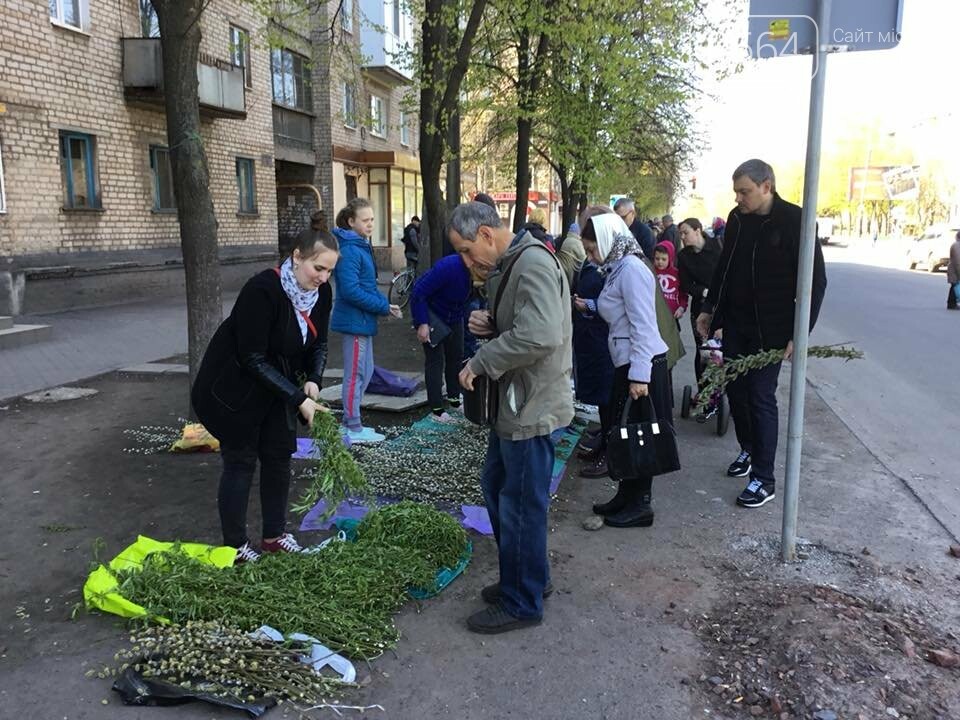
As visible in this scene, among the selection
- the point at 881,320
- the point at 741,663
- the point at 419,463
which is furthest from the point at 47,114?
the point at 881,320

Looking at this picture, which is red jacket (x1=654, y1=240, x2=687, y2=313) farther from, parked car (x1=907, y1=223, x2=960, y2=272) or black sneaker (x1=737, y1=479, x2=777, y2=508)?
parked car (x1=907, y1=223, x2=960, y2=272)

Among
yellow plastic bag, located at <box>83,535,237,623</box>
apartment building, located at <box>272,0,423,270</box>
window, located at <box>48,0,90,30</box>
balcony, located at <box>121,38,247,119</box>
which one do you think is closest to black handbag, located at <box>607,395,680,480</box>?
yellow plastic bag, located at <box>83,535,237,623</box>

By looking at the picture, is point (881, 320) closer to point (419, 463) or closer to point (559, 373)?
point (419, 463)

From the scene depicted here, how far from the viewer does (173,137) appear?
231 inches

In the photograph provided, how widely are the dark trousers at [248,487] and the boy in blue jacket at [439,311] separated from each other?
8.36 ft

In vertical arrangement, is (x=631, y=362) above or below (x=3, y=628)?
above

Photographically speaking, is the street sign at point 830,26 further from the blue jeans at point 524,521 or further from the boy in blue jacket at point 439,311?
the boy in blue jacket at point 439,311

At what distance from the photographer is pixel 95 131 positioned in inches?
567

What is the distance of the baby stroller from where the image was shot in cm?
626

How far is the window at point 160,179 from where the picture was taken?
16.2 m

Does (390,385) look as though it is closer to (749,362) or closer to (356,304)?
(356,304)

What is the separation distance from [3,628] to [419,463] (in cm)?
277

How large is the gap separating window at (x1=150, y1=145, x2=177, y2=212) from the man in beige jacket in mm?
14836

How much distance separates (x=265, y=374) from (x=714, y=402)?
459 centimetres
